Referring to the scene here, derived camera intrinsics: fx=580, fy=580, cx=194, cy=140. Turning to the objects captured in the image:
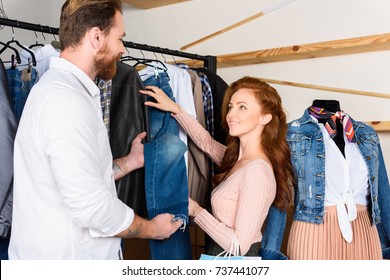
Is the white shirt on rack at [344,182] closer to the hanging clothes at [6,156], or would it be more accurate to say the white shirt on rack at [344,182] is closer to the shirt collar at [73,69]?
the shirt collar at [73,69]

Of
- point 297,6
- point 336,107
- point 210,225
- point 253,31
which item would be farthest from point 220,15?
point 210,225

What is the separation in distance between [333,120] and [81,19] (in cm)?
118

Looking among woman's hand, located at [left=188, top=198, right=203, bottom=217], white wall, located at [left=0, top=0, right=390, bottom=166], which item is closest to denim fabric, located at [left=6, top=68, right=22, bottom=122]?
woman's hand, located at [left=188, top=198, right=203, bottom=217]

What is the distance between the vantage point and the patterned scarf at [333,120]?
2.43 meters

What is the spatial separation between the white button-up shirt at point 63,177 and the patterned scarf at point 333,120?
1039 millimetres

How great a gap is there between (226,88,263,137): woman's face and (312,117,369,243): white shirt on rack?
29 centimetres

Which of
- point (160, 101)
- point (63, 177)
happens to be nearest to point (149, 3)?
point (160, 101)

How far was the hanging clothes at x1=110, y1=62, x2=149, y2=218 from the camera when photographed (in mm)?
2242

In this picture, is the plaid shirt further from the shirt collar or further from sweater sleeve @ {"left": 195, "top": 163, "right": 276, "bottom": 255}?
sweater sleeve @ {"left": 195, "top": 163, "right": 276, "bottom": 255}

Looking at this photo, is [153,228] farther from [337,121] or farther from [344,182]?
[337,121]

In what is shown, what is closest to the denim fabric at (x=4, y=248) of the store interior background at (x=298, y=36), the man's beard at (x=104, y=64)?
the man's beard at (x=104, y=64)

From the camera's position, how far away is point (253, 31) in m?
3.33

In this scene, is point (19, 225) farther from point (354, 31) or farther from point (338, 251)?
point (354, 31)
